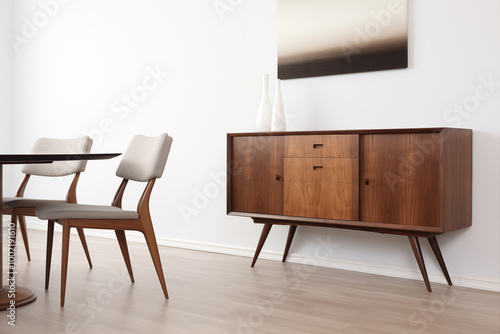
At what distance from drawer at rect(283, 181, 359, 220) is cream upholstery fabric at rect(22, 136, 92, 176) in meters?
1.24

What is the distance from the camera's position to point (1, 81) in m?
5.27

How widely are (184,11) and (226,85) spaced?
74cm

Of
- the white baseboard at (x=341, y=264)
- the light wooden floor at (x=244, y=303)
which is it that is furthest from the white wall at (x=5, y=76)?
the light wooden floor at (x=244, y=303)

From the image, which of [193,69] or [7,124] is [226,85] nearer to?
[193,69]

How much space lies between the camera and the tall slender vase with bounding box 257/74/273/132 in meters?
3.29

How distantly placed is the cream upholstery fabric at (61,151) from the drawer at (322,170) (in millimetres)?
1219

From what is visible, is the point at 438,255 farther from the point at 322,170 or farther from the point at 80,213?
the point at 80,213

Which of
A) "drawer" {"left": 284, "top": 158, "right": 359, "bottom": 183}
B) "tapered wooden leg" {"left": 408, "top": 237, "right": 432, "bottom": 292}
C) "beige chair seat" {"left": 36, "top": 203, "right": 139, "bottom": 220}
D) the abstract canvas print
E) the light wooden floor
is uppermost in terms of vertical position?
the abstract canvas print

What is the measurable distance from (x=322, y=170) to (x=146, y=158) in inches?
38.1

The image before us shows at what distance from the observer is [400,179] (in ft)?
8.78

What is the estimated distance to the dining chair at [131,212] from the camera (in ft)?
7.91

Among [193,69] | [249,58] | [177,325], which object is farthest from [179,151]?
[177,325]

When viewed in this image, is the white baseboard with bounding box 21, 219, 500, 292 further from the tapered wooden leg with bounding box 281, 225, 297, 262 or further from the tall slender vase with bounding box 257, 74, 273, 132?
the tall slender vase with bounding box 257, 74, 273, 132

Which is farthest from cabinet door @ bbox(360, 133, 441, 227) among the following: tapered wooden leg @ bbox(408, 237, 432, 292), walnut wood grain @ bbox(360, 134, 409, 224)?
tapered wooden leg @ bbox(408, 237, 432, 292)
